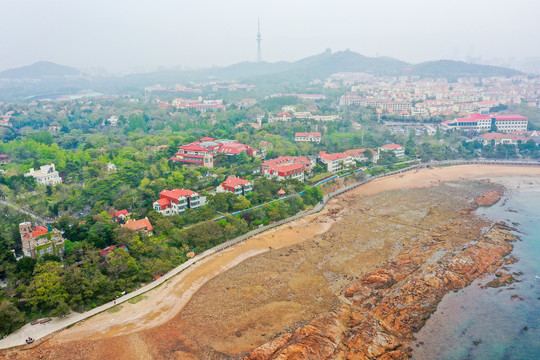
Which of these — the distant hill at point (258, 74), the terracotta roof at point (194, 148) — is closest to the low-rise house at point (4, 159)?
the terracotta roof at point (194, 148)

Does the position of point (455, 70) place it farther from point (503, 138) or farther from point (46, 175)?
point (46, 175)

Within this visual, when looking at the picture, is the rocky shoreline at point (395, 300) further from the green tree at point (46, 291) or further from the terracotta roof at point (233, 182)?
the terracotta roof at point (233, 182)

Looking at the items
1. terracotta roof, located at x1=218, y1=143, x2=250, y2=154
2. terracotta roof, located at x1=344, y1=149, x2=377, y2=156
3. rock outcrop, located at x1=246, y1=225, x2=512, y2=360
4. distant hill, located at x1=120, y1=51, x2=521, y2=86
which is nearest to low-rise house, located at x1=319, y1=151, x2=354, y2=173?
terracotta roof, located at x1=344, y1=149, x2=377, y2=156

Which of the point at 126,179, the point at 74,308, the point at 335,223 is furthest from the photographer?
the point at 126,179

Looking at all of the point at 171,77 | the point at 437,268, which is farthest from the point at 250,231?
the point at 171,77

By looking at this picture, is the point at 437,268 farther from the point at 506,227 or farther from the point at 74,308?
the point at 74,308

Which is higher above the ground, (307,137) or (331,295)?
(307,137)

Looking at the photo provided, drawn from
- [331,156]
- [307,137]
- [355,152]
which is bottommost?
[355,152]

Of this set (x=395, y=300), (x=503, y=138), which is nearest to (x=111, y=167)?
(x=395, y=300)
